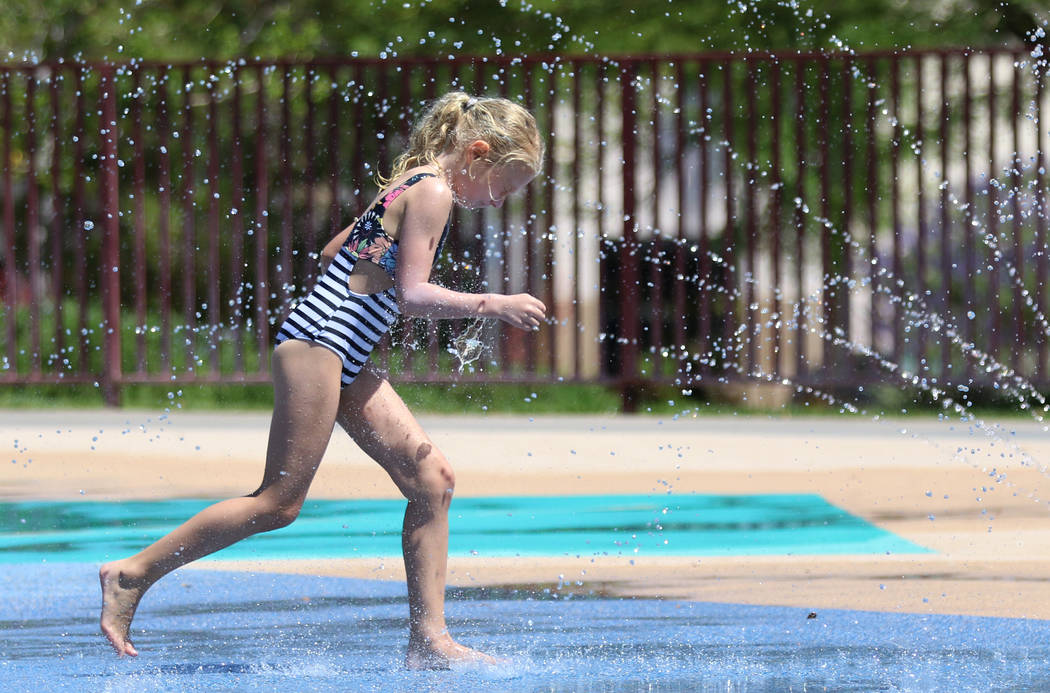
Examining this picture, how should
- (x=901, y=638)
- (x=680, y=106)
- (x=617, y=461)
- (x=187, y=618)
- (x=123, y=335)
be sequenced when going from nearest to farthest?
(x=901, y=638) < (x=187, y=618) < (x=617, y=461) < (x=680, y=106) < (x=123, y=335)

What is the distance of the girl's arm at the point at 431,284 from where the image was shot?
405cm

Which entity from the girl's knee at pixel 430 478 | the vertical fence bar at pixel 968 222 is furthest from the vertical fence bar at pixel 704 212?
the girl's knee at pixel 430 478

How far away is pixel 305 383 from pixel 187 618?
1.15 m

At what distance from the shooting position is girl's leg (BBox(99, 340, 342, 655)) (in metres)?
Answer: 4.24

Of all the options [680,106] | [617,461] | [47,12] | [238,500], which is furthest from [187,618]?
[47,12]

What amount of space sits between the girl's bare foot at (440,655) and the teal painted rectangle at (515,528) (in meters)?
2.02

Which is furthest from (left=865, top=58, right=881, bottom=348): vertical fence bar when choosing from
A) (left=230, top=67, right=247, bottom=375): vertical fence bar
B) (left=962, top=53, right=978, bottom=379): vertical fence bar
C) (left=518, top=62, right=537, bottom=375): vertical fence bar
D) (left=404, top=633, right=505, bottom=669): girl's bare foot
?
(left=404, top=633, right=505, bottom=669): girl's bare foot

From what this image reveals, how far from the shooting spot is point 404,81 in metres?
11.4

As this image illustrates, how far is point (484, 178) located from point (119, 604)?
132cm

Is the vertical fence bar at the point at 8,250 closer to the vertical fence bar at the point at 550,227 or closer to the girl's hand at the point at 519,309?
the vertical fence bar at the point at 550,227

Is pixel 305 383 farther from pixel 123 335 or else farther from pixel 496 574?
pixel 123 335

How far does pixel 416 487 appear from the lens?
432 cm

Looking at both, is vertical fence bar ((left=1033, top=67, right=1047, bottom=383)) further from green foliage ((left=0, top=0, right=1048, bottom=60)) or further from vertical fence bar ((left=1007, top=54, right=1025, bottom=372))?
green foliage ((left=0, top=0, right=1048, bottom=60))

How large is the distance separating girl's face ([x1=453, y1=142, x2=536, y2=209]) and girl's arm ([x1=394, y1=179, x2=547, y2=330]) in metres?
0.13
